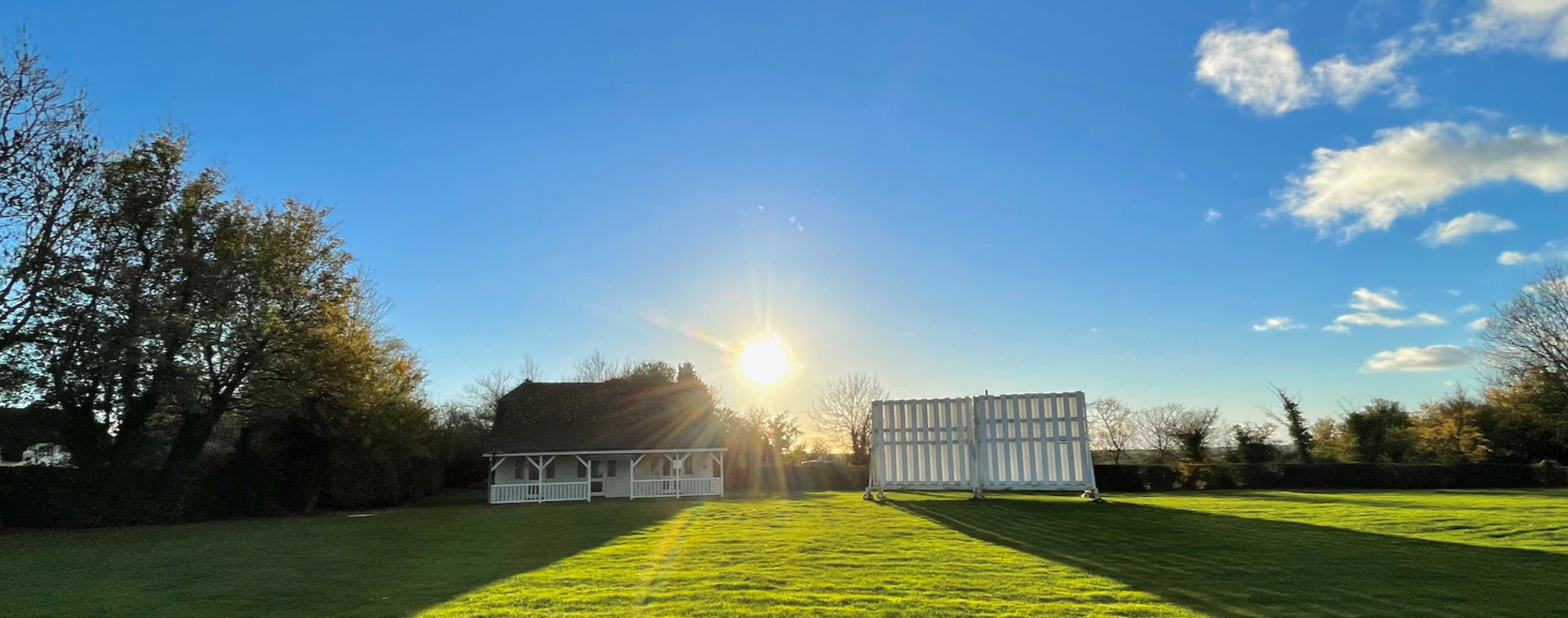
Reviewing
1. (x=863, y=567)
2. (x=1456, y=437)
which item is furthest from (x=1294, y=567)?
(x=1456, y=437)

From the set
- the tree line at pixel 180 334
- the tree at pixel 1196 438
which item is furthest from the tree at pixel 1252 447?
the tree line at pixel 180 334

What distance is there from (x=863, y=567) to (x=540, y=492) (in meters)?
22.6

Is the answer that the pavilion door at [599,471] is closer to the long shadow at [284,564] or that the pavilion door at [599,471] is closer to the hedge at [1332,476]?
the long shadow at [284,564]

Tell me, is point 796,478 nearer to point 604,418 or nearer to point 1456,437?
point 604,418

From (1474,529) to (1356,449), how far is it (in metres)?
26.6

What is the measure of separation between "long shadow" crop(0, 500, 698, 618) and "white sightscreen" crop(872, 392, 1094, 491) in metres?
6.11

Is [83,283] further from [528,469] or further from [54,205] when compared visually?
[528,469]

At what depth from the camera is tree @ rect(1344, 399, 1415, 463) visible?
31.6 meters

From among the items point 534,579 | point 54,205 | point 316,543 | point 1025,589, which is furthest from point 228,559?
point 54,205

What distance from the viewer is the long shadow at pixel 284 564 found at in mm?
7316

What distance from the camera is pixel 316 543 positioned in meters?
12.8

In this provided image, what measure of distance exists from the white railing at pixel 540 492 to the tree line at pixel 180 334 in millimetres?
4482

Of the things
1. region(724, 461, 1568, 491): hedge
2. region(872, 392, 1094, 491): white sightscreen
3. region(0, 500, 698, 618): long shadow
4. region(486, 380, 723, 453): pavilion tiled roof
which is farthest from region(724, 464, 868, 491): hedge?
region(0, 500, 698, 618): long shadow

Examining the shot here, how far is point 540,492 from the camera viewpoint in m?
28.2
